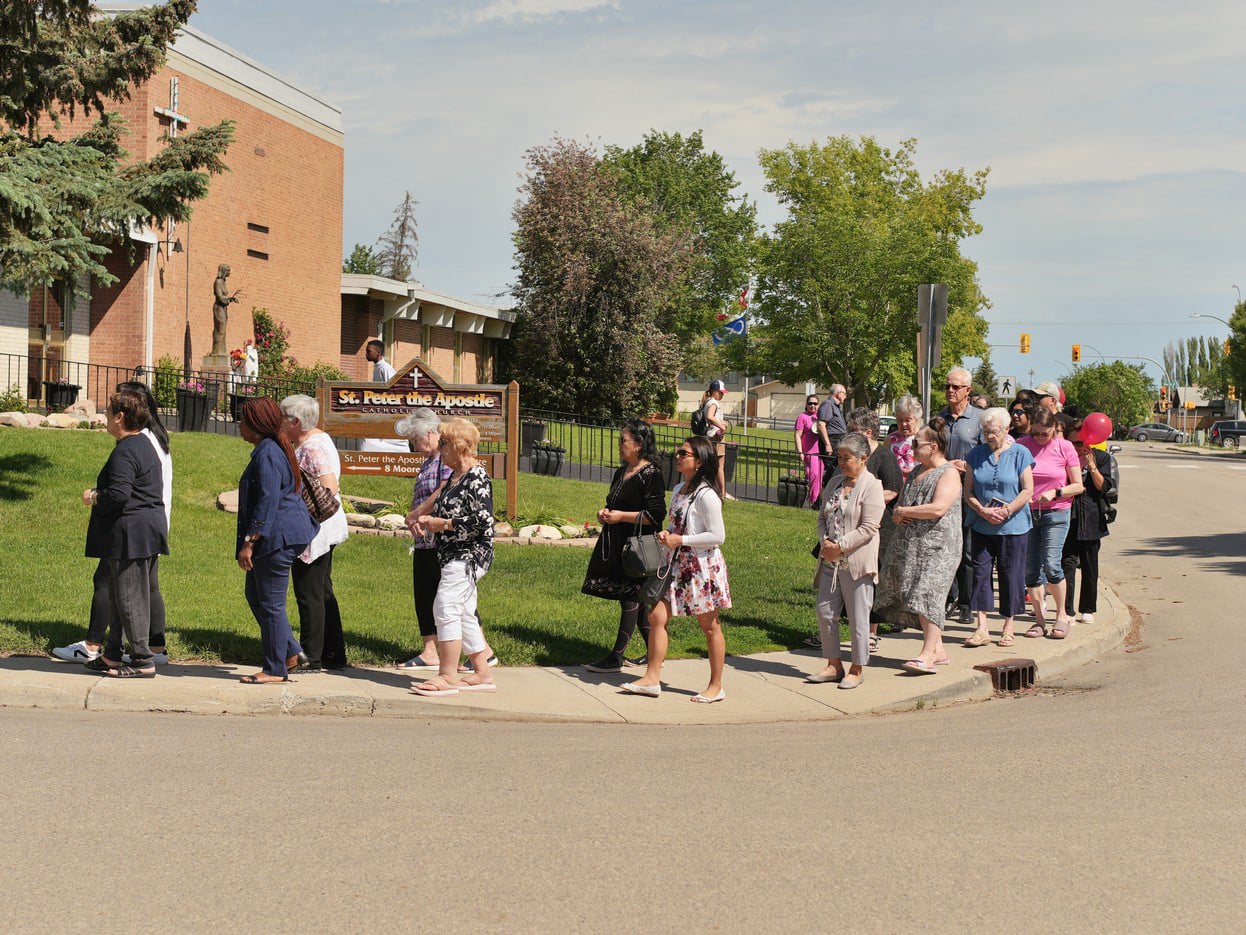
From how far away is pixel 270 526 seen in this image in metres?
8.09

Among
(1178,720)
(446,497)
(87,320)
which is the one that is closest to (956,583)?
(1178,720)

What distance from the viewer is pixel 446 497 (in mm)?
8320

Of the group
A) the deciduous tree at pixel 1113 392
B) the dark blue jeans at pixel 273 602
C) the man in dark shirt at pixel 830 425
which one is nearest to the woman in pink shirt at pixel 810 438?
the man in dark shirt at pixel 830 425

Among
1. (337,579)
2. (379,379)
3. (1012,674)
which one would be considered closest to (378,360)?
(379,379)

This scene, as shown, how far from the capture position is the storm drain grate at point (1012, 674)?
9.44 m

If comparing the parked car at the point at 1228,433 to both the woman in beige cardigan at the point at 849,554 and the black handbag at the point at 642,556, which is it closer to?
the woman in beige cardigan at the point at 849,554

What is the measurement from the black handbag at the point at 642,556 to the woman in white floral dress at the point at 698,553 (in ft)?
0.35

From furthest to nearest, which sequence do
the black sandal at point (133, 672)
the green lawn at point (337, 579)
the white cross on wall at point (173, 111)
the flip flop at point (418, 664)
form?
the white cross on wall at point (173, 111), the green lawn at point (337, 579), the flip flop at point (418, 664), the black sandal at point (133, 672)

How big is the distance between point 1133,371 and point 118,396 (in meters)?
117

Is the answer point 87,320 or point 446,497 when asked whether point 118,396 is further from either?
point 87,320

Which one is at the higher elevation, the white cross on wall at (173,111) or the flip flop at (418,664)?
the white cross on wall at (173,111)

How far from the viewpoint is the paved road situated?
15.0ft

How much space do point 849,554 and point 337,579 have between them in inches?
210

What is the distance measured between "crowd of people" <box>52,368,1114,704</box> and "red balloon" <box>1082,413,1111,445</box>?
154 centimetres
